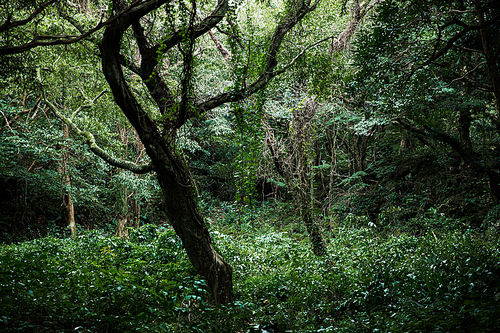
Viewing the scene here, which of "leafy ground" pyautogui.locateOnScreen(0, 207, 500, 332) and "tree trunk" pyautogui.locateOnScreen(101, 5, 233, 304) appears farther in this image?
"tree trunk" pyautogui.locateOnScreen(101, 5, 233, 304)

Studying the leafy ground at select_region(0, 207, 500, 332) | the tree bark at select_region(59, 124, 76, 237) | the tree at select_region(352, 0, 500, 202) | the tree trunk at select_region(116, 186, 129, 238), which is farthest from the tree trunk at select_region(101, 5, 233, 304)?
the tree trunk at select_region(116, 186, 129, 238)

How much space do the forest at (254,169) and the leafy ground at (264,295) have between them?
3cm

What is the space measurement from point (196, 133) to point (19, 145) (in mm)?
6345

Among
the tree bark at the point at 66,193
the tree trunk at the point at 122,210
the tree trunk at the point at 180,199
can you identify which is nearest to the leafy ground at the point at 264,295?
the tree trunk at the point at 180,199

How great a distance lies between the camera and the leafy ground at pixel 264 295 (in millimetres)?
2508

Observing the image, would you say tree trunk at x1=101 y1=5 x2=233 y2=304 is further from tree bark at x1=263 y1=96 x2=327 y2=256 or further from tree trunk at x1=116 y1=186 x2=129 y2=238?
tree trunk at x1=116 y1=186 x2=129 y2=238

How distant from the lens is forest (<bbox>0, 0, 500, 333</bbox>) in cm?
311

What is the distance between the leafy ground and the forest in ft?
0.08

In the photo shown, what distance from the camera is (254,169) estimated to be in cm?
516

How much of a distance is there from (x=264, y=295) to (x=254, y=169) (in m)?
1.87

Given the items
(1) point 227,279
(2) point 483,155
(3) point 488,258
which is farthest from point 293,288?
(2) point 483,155

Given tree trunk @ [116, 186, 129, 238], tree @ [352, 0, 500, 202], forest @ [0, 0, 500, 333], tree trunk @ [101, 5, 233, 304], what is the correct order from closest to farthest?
forest @ [0, 0, 500, 333], tree trunk @ [101, 5, 233, 304], tree @ [352, 0, 500, 202], tree trunk @ [116, 186, 129, 238]

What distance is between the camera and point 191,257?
413cm

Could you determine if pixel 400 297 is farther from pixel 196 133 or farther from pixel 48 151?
pixel 196 133
